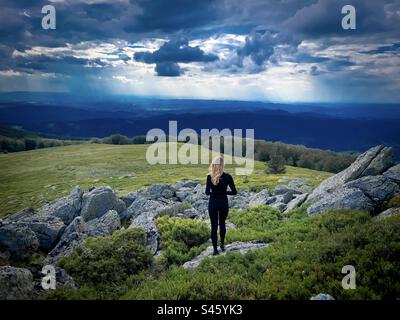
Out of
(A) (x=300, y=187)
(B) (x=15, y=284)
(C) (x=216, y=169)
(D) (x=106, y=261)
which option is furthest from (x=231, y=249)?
(A) (x=300, y=187)

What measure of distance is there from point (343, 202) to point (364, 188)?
1934mm

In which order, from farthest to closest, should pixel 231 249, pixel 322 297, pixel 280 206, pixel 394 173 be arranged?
pixel 280 206, pixel 394 173, pixel 231 249, pixel 322 297

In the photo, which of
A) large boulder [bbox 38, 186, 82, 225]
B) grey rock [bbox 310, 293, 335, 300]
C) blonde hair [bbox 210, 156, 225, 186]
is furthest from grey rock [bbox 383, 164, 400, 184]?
large boulder [bbox 38, 186, 82, 225]

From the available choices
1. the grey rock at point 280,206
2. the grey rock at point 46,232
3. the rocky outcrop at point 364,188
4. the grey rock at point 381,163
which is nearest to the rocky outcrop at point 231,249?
the rocky outcrop at point 364,188

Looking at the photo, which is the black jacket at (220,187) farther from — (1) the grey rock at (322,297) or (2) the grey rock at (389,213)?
(2) the grey rock at (389,213)

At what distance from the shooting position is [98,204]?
25312 mm

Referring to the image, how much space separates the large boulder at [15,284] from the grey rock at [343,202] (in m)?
15.1

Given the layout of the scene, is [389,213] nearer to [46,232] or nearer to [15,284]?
[15,284]

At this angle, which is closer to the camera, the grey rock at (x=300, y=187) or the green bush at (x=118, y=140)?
the grey rock at (x=300, y=187)

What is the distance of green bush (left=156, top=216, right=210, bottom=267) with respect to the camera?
16000mm

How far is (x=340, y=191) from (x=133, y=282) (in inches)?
545

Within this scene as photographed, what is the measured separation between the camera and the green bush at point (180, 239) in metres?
16.0
